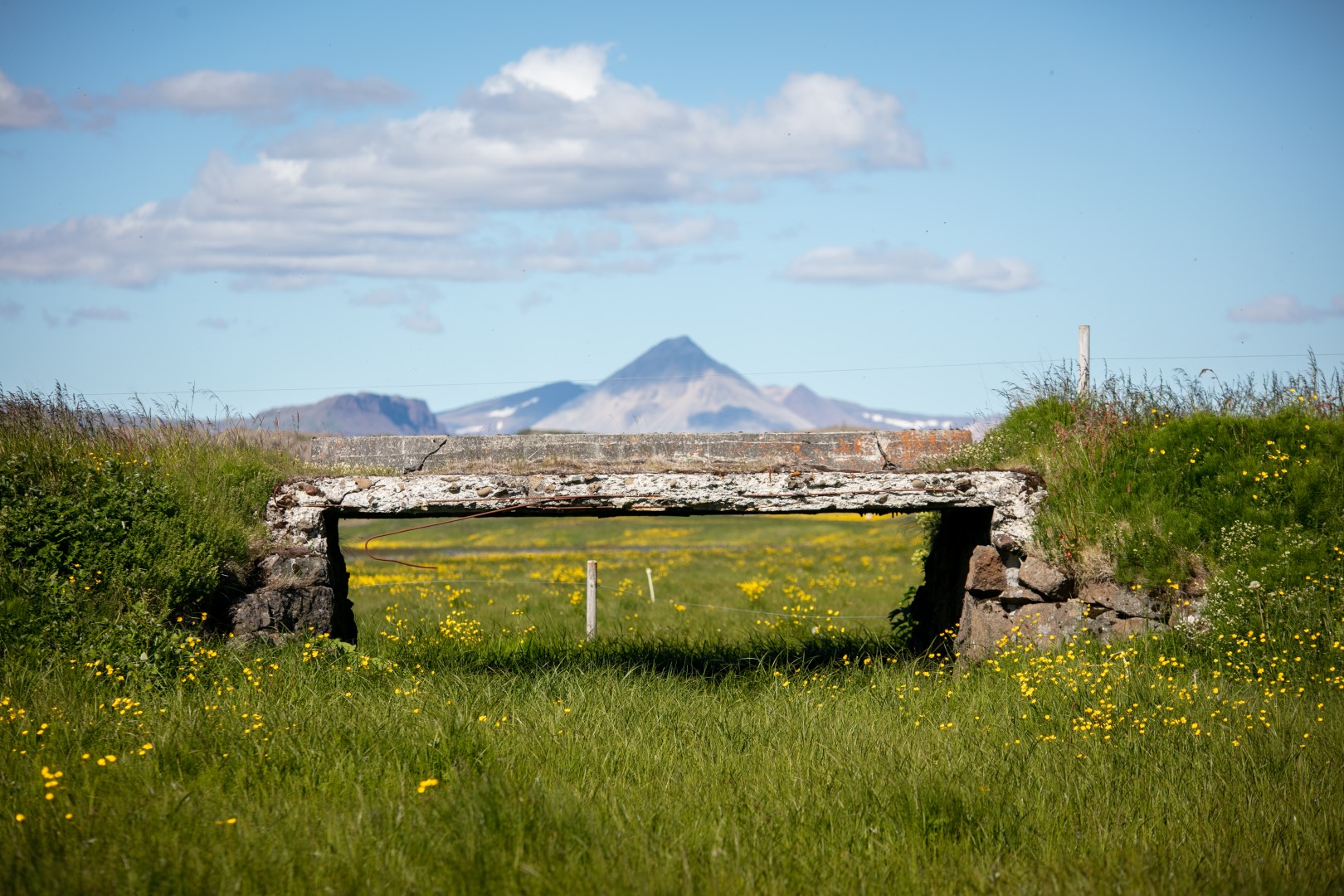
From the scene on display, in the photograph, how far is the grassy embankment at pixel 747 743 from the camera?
4566 millimetres

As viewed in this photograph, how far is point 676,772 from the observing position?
5809mm

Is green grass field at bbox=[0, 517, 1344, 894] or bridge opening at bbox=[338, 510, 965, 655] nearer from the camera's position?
green grass field at bbox=[0, 517, 1344, 894]

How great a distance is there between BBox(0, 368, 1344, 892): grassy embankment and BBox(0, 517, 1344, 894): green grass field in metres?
0.02

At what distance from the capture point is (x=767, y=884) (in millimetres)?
4430

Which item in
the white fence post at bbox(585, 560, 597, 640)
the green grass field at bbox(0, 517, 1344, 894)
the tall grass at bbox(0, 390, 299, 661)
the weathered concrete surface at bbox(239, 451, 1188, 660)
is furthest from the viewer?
the white fence post at bbox(585, 560, 597, 640)

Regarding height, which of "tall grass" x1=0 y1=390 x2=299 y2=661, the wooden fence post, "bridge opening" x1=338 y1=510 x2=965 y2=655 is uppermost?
"tall grass" x1=0 y1=390 x2=299 y2=661

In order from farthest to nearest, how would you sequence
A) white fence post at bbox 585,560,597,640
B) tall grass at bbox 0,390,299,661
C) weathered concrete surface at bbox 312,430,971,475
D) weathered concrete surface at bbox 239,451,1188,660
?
white fence post at bbox 585,560,597,640 < weathered concrete surface at bbox 312,430,971,475 < weathered concrete surface at bbox 239,451,1188,660 < tall grass at bbox 0,390,299,661

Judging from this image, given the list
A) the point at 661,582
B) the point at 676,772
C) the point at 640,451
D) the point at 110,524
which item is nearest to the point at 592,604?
the point at 640,451

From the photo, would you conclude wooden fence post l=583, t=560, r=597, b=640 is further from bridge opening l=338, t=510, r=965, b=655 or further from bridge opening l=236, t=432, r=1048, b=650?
bridge opening l=236, t=432, r=1048, b=650

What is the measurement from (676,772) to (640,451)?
379cm

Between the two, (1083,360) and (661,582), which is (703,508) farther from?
(661,582)

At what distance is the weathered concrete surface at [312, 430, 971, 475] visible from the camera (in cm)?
875

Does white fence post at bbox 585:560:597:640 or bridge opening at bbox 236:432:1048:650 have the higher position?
bridge opening at bbox 236:432:1048:650

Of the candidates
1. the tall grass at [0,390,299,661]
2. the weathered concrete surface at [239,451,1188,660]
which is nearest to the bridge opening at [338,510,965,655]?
the weathered concrete surface at [239,451,1188,660]
